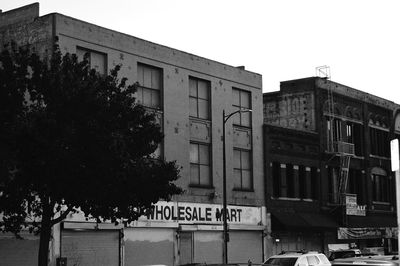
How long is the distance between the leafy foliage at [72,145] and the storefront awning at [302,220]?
761 inches

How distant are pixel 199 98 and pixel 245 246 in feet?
29.8

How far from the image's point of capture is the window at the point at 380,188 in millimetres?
54094

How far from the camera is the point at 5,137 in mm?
21078

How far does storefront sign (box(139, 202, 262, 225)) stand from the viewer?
117 feet

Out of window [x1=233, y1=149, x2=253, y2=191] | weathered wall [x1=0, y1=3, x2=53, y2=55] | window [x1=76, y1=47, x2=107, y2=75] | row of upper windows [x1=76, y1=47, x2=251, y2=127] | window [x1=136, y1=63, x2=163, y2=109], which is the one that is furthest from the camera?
window [x1=233, y1=149, x2=253, y2=191]

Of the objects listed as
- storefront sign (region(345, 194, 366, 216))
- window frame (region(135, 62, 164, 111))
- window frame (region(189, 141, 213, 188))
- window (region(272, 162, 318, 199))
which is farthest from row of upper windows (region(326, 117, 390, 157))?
window frame (region(135, 62, 164, 111))

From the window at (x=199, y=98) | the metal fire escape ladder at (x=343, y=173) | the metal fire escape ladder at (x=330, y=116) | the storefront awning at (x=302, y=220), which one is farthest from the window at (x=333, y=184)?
the window at (x=199, y=98)

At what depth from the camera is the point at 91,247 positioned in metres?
32.2

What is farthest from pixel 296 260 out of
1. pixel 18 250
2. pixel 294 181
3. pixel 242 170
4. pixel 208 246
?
pixel 294 181

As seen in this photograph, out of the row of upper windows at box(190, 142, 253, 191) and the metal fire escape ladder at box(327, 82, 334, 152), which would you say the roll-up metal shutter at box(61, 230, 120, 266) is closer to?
the row of upper windows at box(190, 142, 253, 191)

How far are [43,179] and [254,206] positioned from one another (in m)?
21.8

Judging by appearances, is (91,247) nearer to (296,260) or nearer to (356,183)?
(296,260)

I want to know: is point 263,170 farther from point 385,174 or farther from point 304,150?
point 385,174

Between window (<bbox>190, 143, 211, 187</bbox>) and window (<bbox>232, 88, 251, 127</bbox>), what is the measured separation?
321cm
